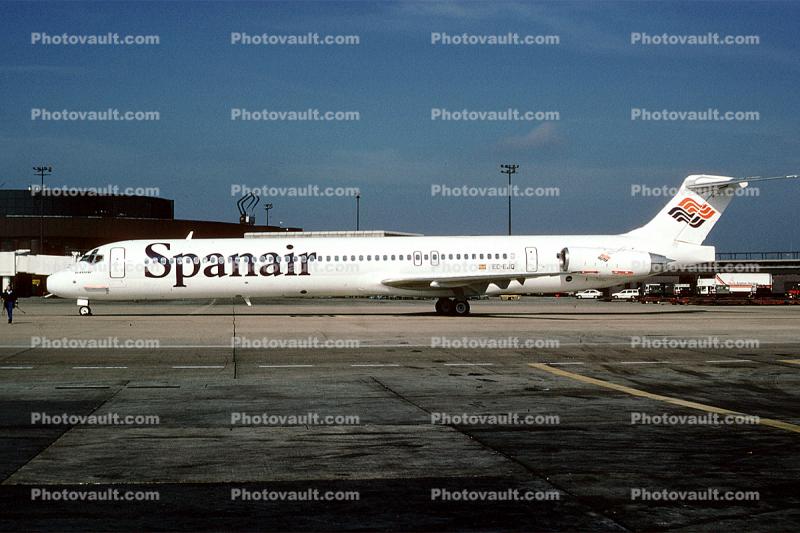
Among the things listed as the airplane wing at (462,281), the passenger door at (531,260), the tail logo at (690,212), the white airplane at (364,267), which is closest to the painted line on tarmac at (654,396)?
the airplane wing at (462,281)

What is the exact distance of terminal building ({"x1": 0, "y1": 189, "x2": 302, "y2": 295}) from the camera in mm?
94500

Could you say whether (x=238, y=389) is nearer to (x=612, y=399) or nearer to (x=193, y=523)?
(x=612, y=399)

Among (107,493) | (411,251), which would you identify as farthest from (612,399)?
(411,251)

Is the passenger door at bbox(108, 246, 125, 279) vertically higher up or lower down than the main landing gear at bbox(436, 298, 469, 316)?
higher up

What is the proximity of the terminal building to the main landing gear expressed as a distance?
179 ft

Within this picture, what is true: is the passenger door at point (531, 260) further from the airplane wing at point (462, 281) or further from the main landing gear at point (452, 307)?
the main landing gear at point (452, 307)

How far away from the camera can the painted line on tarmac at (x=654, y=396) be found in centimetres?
A: 1109

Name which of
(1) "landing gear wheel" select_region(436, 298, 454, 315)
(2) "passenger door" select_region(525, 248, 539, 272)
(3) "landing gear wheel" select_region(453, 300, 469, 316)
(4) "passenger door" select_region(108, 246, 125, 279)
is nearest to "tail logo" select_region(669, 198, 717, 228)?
(2) "passenger door" select_region(525, 248, 539, 272)

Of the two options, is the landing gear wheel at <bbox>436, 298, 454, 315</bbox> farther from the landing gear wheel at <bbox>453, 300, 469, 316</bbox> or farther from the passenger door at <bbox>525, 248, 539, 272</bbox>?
the passenger door at <bbox>525, 248, 539, 272</bbox>

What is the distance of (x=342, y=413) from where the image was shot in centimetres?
1224

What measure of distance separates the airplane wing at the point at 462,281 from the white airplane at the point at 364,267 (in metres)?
0.04

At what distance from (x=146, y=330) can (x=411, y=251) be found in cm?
1402

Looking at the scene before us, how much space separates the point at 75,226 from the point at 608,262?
83.5m

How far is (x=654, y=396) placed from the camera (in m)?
14.0
